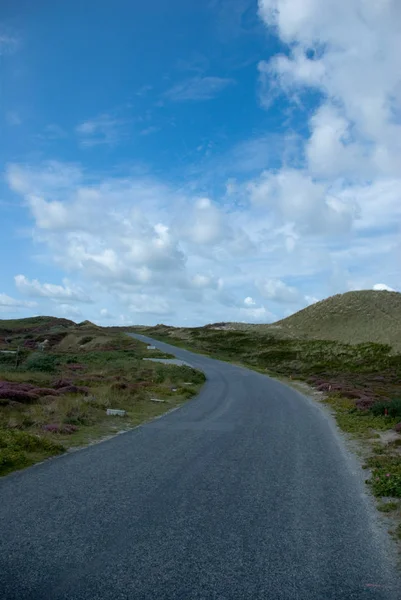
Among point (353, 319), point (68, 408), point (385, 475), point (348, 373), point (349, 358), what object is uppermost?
point (353, 319)

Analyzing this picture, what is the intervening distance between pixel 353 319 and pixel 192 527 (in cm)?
10725

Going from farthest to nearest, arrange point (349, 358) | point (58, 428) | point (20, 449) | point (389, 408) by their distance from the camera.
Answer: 1. point (349, 358)
2. point (389, 408)
3. point (58, 428)
4. point (20, 449)

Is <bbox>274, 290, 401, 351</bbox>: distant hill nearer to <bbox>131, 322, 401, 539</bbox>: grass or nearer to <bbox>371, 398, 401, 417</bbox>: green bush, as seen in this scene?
<bbox>131, 322, 401, 539</bbox>: grass

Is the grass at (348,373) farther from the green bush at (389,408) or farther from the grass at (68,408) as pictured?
the grass at (68,408)

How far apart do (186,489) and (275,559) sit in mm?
3052

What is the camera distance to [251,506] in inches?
305

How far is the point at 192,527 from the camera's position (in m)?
6.67

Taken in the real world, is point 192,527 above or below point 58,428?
below

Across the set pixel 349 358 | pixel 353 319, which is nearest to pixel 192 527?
pixel 349 358

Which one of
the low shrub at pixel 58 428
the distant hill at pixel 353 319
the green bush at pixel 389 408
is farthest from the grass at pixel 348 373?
the low shrub at pixel 58 428

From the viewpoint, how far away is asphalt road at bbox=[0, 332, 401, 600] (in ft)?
16.5

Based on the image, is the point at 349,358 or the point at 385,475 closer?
the point at 385,475

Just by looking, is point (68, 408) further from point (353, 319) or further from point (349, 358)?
point (353, 319)

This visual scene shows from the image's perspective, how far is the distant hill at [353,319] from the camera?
3569 inches
